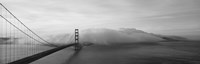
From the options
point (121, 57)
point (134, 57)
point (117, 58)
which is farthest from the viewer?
point (134, 57)

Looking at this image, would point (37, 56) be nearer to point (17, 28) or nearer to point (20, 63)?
point (20, 63)

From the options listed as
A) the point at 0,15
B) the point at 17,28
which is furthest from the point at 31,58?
the point at 17,28

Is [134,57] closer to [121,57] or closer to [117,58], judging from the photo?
[121,57]

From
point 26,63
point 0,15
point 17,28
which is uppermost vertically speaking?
point 0,15

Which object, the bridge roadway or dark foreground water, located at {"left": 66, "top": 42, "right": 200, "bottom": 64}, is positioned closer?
the bridge roadway

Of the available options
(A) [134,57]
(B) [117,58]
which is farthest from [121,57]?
(A) [134,57]

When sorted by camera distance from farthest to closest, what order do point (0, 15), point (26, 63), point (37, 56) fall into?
point (0, 15)
point (37, 56)
point (26, 63)

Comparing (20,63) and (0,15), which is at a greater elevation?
(0,15)

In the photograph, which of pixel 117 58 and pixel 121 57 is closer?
pixel 117 58

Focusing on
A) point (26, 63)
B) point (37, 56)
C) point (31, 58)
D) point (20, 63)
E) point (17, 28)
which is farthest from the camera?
point (17, 28)

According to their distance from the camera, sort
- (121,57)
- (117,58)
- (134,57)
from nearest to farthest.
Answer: (117,58), (121,57), (134,57)

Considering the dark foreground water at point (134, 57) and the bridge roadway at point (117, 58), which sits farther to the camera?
the dark foreground water at point (134, 57)
